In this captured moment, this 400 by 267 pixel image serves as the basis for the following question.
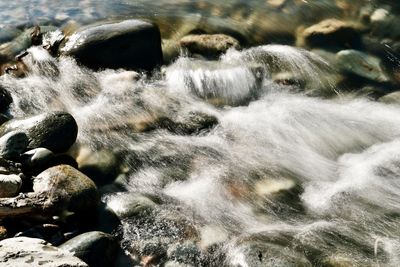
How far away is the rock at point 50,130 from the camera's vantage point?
21.3 ft

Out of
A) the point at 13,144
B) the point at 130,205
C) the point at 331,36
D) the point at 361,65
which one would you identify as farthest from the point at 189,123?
the point at 331,36

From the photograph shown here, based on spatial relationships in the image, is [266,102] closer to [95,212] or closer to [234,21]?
[234,21]

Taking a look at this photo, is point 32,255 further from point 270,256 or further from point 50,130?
point 50,130

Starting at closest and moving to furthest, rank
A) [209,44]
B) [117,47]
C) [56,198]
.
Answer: [56,198] → [117,47] → [209,44]

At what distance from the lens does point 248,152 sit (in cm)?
682

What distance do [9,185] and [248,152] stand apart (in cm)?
325

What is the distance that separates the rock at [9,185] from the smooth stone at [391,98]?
19.8 ft

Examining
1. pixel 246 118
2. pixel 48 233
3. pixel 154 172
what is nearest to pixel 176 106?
pixel 246 118

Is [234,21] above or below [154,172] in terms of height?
above

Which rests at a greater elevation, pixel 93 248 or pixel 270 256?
pixel 93 248

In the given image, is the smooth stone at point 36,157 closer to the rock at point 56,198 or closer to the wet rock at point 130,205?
the rock at point 56,198

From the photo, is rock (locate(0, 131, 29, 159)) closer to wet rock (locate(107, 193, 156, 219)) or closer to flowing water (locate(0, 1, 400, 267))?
flowing water (locate(0, 1, 400, 267))

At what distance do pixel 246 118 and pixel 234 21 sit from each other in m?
3.24

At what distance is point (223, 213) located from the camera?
570 cm
